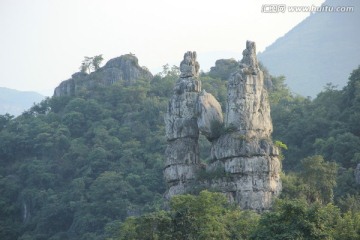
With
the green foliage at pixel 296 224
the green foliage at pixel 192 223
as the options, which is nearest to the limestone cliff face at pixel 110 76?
the green foliage at pixel 192 223

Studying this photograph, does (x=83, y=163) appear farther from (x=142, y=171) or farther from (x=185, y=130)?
(x=185, y=130)

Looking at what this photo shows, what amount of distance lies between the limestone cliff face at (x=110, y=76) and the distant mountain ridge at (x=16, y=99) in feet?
319

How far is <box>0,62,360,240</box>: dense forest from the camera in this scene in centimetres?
3319

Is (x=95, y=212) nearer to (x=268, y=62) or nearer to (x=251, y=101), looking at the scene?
(x=251, y=101)

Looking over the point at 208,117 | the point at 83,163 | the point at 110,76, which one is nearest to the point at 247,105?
the point at 208,117

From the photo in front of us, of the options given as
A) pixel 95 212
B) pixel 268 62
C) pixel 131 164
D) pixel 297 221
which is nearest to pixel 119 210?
pixel 95 212

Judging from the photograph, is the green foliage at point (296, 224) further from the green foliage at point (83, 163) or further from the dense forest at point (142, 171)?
the green foliage at point (83, 163)

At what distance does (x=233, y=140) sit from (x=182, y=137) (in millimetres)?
2740

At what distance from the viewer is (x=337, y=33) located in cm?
11344

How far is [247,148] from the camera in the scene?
38719mm

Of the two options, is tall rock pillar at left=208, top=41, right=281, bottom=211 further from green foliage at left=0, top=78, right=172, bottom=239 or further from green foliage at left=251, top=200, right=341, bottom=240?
green foliage at left=0, top=78, right=172, bottom=239

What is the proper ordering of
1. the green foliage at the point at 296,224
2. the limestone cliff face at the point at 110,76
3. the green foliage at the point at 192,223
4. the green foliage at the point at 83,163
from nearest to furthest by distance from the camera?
the green foliage at the point at 296,224, the green foliage at the point at 192,223, the green foliage at the point at 83,163, the limestone cliff face at the point at 110,76

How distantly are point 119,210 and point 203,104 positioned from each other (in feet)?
42.5

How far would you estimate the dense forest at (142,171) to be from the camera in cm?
3319
